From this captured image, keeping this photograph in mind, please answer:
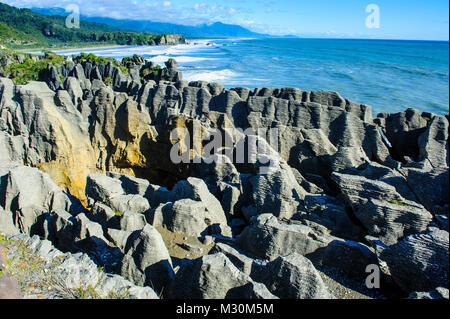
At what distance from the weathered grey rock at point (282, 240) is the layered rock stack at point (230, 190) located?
0.03 m

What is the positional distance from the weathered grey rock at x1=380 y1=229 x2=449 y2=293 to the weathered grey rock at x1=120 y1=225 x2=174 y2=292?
3.92m

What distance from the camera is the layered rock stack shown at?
4.87 meters

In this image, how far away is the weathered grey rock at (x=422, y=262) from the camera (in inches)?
179

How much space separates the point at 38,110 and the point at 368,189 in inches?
413

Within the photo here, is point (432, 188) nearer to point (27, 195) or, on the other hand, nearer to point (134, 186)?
point (134, 186)

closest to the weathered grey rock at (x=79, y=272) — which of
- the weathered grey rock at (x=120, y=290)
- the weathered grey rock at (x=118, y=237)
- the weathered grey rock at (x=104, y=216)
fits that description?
the weathered grey rock at (x=120, y=290)

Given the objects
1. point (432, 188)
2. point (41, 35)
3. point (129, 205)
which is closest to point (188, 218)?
point (129, 205)

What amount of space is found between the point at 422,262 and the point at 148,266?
4.56 metres

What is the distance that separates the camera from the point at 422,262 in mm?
4672

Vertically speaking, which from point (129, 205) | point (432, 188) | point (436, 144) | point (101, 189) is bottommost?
point (129, 205)

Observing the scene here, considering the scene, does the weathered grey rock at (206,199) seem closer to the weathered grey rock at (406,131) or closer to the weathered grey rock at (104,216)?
the weathered grey rock at (104,216)

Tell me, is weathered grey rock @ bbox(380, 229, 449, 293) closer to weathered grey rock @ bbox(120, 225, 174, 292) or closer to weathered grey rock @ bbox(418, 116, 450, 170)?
weathered grey rock @ bbox(120, 225, 174, 292)

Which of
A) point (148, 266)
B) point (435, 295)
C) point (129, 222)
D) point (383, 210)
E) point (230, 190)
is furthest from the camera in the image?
point (230, 190)
